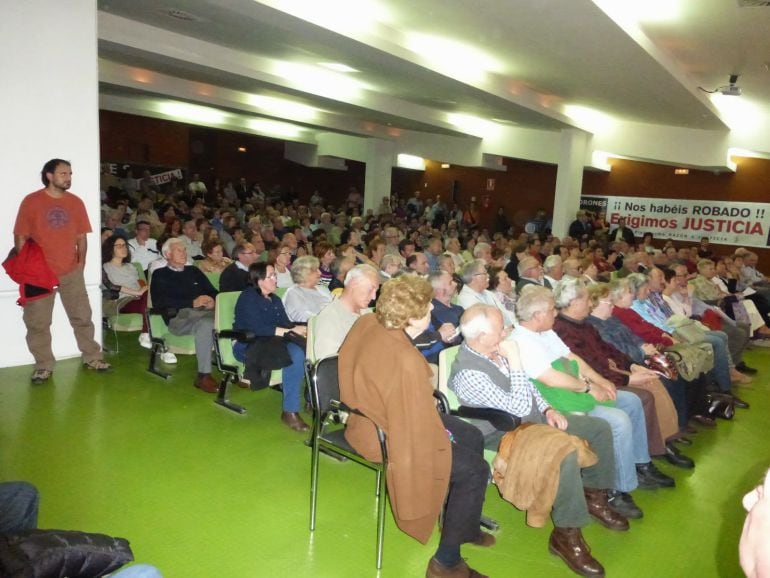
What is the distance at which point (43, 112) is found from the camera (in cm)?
448

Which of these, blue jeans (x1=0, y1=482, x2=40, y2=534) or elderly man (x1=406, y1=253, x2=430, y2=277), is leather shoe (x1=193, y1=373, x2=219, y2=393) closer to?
elderly man (x1=406, y1=253, x2=430, y2=277)

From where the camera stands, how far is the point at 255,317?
388 centimetres

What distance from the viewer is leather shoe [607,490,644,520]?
3.00 meters

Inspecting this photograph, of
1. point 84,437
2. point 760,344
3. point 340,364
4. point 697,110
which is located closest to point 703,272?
point 760,344

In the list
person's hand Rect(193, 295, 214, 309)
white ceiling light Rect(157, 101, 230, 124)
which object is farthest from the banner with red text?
person's hand Rect(193, 295, 214, 309)

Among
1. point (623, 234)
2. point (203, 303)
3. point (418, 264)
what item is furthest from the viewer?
point (623, 234)

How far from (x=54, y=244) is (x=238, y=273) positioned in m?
1.34

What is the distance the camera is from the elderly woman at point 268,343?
366 cm

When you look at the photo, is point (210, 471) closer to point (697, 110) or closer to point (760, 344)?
point (760, 344)

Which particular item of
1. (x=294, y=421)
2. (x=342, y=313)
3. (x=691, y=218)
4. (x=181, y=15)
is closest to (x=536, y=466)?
(x=342, y=313)

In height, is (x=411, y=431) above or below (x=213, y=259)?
below

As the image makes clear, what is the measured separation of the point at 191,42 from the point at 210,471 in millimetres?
6070

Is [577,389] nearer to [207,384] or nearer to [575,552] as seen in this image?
[575,552]

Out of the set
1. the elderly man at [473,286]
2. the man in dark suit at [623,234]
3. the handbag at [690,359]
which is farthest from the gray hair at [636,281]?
the man in dark suit at [623,234]
